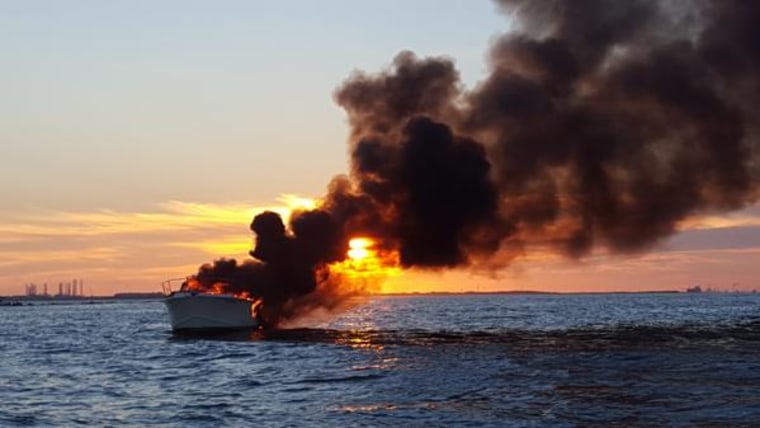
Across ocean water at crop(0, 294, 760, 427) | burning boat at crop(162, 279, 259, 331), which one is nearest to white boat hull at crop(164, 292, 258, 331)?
burning boat at crop(162, 279, 259, 331)

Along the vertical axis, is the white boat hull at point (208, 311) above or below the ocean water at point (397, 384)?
above

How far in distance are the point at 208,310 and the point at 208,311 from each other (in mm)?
120

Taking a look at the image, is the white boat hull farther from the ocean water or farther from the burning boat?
the ocean water

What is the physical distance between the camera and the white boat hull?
86375 mm

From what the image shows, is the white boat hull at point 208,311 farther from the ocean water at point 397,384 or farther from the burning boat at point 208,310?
the ocean water at point 397,384

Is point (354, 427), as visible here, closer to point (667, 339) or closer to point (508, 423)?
point (508, 423)

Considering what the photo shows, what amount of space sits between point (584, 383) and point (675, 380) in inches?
178

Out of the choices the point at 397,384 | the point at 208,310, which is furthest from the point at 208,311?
the point at 397,384

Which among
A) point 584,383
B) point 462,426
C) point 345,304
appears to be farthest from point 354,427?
point 345,304

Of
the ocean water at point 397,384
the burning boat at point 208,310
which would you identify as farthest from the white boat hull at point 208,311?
the ocean water at point 397,384

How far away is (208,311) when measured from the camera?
3420 inches

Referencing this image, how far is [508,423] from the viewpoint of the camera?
111 feet

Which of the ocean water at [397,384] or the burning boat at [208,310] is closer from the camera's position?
the ocean water at [397,384]

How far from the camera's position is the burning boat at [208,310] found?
Answer: 86.4 m
